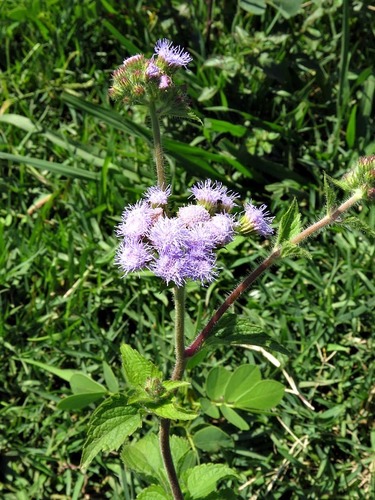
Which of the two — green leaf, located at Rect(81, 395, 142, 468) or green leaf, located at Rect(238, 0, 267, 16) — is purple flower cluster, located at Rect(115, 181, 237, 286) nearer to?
green leaf, located at Rect(81, 395, 142, 468)

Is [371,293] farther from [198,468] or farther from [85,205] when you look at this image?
[85,205]

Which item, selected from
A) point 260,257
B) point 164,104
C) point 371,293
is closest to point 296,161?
point 260,257

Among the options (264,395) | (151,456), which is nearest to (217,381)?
→ (264,395)

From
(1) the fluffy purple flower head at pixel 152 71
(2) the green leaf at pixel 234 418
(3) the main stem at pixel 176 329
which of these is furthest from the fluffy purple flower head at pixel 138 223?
(2) the green leaf at pixel 234 418

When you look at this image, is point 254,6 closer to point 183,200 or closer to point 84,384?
point 183,200

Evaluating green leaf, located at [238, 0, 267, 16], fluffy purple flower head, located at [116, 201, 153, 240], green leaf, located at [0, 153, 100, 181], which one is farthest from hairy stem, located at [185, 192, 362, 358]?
green leaf, located at [238, 0, 267, 16]

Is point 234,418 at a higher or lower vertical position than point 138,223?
lower

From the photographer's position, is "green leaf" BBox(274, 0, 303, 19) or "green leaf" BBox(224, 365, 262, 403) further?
"green leaf" BBox(274, 0, 303, 19)
